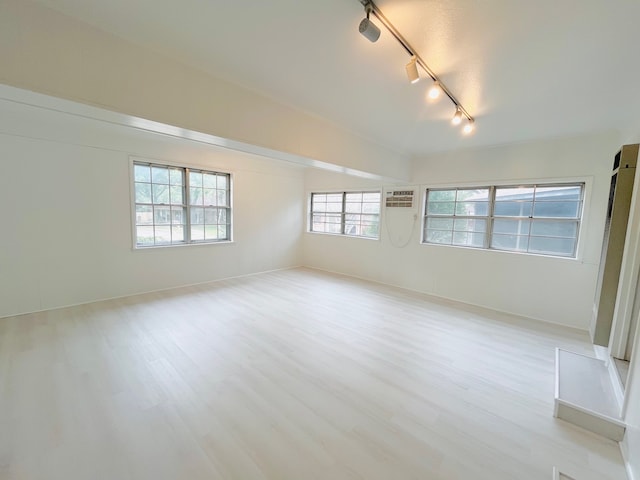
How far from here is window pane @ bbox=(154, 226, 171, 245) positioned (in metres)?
4.56

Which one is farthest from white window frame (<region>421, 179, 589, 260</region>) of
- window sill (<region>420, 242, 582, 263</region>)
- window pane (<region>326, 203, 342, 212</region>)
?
window pane (<region>326, 203, 342, 212</region>)

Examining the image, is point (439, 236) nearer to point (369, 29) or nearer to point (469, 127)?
point (469, 127)

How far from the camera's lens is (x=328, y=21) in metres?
1.47

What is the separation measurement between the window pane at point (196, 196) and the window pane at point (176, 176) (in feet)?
0.70

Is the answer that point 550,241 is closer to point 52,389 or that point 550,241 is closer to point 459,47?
point 459,47

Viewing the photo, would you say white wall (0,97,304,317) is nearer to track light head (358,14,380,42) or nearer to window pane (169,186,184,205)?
window pane (169,186,184,205)

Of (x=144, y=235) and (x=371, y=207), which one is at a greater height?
(x=371, y=207)

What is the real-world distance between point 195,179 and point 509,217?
544 cm

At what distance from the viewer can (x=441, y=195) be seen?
468 centimetres

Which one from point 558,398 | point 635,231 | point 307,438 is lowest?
point 307,438

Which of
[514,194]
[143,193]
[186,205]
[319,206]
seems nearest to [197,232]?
[186,205]

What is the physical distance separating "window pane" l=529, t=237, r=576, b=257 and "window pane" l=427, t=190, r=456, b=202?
52.8 inches

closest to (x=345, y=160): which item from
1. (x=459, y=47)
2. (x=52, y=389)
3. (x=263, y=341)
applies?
(x=459, y=47)

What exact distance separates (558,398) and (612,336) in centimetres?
103
